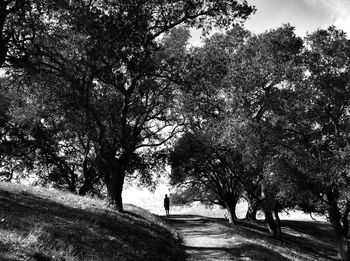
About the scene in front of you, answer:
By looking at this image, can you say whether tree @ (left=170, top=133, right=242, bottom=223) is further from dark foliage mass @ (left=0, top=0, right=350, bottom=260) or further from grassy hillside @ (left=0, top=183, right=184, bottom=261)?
grassy hillside @ (left=0, top=183, right=184, bottom=261)

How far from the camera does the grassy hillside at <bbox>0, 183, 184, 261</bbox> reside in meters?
9.55

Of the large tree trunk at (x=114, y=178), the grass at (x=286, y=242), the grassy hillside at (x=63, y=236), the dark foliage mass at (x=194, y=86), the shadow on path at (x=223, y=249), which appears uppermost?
the dark foliage mass at (x=194, y=86)

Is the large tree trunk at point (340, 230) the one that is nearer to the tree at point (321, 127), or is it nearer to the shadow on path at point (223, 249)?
the tree at point (321, 127)

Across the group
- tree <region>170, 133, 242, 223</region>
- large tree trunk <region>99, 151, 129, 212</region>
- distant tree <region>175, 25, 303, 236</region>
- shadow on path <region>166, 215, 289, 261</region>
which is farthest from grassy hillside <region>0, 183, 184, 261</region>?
tree <region>170, 133, 242, 223</region>

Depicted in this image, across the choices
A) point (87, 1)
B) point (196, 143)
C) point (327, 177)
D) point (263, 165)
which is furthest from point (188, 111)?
point (87, 1)

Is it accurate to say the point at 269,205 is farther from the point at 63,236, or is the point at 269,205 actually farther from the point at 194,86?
the point at 63,236

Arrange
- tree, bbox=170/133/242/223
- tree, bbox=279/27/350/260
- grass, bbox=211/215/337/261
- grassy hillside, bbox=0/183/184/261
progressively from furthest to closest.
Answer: tree, bbox=170/133/242/223
tree, bbox=279/27/350/260
grass, bbox=211/215/337/261
grassy hillside, bbox=0/183/184/261

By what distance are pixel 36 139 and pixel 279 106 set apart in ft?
95.7

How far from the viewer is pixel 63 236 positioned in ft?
40.7

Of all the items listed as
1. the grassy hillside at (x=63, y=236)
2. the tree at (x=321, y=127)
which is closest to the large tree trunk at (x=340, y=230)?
the tree at (x=321, y=127)

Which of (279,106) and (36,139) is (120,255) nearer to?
(279,106)

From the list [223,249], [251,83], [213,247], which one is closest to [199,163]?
[251,83]

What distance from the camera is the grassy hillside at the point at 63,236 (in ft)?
31.3

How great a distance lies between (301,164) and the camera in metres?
26.3
